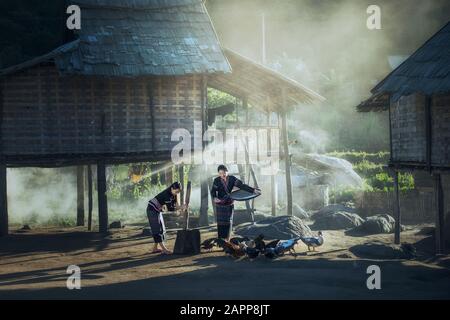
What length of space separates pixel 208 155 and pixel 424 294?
37.7ft

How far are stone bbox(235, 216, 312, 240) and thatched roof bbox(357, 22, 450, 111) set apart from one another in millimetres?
4067

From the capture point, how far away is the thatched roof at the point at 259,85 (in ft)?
70.0

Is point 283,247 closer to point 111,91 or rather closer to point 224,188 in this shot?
point 224,188

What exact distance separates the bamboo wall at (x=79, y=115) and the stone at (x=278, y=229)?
152 inches

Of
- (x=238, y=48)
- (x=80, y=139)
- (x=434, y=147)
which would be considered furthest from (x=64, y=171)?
(x=238, y=48)

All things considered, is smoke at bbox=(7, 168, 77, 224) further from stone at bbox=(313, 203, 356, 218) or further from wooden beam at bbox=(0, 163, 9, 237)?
stone at bbox=(313, 203, 356, 218)

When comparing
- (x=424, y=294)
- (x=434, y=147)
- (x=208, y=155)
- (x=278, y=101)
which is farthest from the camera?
(x=278, y=101)

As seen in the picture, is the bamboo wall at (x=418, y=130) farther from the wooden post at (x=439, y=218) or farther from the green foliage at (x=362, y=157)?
the green foliage at (x=362, y=157)

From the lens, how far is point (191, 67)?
65.0 ft

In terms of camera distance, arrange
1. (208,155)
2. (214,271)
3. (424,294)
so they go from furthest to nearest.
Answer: (208,155), (214,271), (424,294)

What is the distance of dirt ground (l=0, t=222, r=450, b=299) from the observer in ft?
35.6

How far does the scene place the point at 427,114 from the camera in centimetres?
1708

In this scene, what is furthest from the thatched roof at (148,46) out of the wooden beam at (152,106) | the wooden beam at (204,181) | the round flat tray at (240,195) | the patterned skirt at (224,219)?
the patterned skirt at (224,219)
